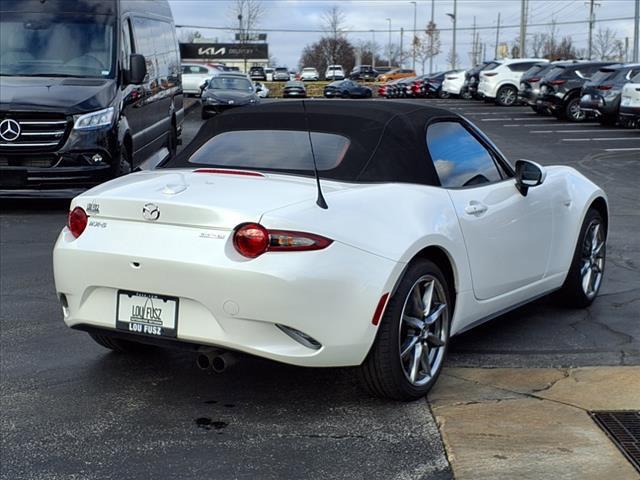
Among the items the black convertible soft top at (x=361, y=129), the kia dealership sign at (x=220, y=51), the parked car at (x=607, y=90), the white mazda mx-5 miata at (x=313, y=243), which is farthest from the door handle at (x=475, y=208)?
the kia dealership sign at (x=220, y=51)

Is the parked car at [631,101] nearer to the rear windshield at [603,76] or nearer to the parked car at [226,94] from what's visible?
the rear windshield at [603,76]

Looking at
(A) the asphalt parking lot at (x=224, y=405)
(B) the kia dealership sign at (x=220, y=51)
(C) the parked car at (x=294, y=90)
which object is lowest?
(C) the parked car at (x=294, y=90)

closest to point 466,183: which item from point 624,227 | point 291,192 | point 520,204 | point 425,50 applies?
point 520,204

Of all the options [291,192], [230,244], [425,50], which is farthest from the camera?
[425,50]

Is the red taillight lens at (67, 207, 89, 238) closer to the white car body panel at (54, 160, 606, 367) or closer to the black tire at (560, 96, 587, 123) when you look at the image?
the white car body panel at (54, 160, 606, 367)

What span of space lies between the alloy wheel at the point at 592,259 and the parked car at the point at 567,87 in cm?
2058

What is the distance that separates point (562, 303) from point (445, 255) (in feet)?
6.54

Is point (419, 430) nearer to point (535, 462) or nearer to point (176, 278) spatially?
point (535, 462)

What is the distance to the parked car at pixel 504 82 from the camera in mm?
35312

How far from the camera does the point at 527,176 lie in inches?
213

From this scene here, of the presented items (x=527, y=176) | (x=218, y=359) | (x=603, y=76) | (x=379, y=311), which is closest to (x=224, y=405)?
(x=218, y=359)

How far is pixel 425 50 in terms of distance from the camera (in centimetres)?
10500

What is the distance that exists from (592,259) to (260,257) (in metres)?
3.26

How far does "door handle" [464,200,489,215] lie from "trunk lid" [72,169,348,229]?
78 centimetres
